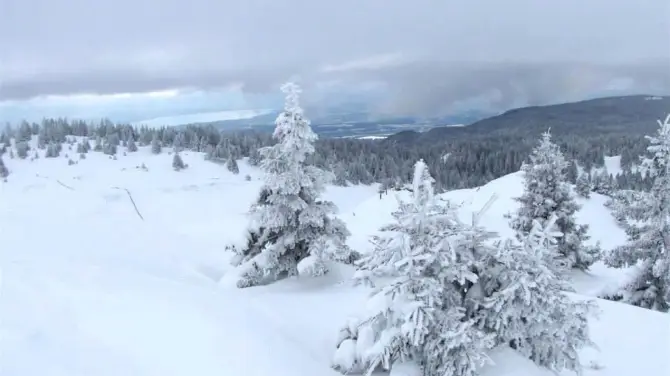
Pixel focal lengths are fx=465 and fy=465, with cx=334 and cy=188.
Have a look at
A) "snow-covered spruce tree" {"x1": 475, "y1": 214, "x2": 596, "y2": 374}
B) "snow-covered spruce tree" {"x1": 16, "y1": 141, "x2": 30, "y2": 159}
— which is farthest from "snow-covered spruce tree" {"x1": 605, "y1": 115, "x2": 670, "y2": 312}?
"snow-covered spruce tree" {"x1": 16, "y1": 141, "x2": 30, "y2": 159}

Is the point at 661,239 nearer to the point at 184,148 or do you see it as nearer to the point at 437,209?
the point at 437,209

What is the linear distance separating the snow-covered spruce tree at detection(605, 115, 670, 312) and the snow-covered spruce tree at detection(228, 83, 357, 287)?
10933 millimetres

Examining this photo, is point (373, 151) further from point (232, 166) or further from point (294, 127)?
point (294, 127)

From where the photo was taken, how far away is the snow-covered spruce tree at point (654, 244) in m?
15.6

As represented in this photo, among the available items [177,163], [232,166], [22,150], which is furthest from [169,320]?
[22,150]

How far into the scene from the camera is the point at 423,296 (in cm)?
614

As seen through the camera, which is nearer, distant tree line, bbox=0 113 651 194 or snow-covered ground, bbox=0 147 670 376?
snow-covered ground, bbox=0 147 670 376

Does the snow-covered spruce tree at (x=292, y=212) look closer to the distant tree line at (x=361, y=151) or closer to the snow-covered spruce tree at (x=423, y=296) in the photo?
the snow-covered spruce tree at (x=423, y=296)

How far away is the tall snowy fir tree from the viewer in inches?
241

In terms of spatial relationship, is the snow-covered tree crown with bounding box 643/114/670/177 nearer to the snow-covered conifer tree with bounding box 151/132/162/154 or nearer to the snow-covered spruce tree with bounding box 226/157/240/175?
the snow-covered spruce tree with bounding box 226/157/240/175

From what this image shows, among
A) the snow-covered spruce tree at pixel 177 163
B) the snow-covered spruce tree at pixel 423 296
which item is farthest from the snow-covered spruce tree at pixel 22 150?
the snow-covered spruce tree at pixel 423 296

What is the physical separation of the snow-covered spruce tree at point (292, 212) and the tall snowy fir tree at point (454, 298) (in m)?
6.36

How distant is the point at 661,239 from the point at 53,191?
6014 centimetres

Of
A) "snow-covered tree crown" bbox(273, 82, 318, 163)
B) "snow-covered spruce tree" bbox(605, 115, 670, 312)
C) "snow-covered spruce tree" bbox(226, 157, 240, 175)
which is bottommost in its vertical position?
"snow-covered spruce tree" bbox(226, 157, 240, 175)
